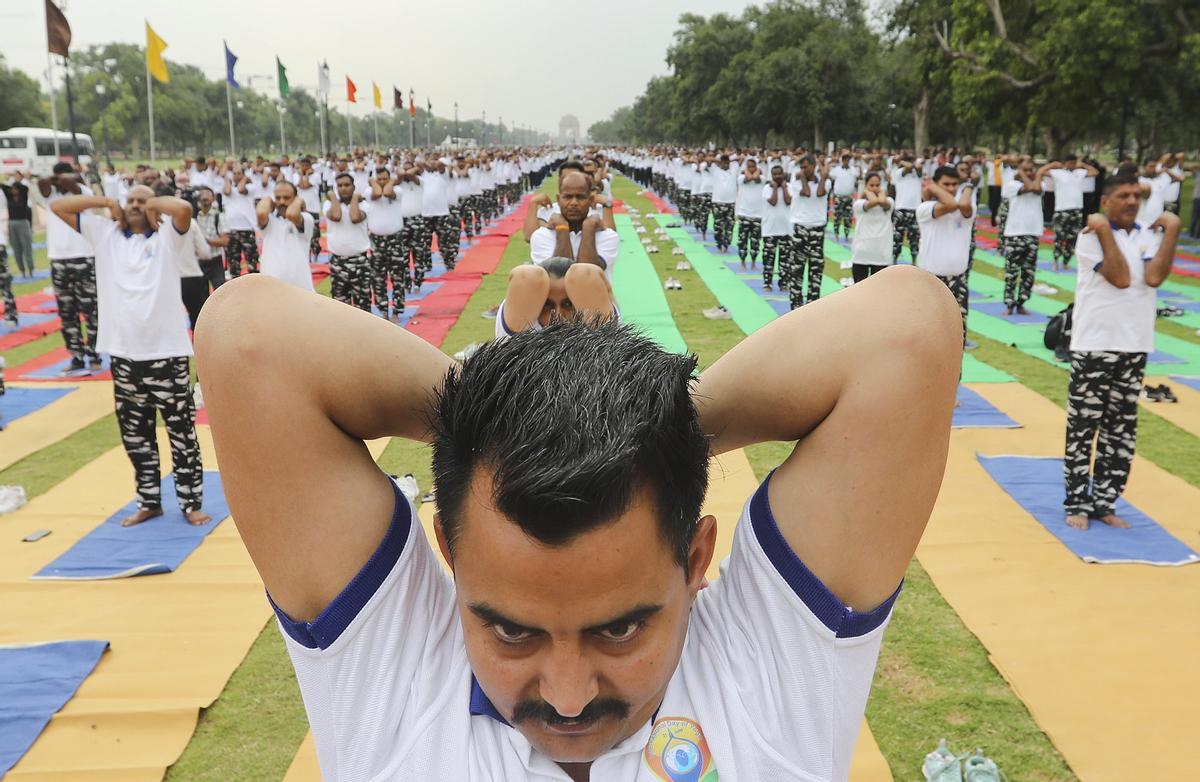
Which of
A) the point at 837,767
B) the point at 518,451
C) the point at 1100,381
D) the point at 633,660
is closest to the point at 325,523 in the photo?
the point at 518,451

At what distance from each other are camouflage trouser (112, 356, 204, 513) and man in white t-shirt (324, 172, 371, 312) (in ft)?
14.2

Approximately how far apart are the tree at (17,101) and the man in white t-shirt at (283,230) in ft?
181

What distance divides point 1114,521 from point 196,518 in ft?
18.5

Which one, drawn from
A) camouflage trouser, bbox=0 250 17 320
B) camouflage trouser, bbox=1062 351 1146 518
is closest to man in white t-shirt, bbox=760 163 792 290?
camouflage trouser, bbox=1062 351 1146 518

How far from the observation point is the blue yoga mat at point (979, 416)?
6848 millimetres

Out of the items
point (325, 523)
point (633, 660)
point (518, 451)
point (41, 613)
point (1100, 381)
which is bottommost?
point (41, 613)

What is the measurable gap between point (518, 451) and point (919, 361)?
1.82ft

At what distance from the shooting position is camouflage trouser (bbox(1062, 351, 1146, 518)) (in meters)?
4.89

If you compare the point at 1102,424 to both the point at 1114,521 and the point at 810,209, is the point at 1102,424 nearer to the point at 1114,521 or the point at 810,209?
the point at 1114,521

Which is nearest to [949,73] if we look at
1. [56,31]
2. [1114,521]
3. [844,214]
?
[844,214]

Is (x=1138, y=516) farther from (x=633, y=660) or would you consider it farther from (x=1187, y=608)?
(x=633, y=660)

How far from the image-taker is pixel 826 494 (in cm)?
119

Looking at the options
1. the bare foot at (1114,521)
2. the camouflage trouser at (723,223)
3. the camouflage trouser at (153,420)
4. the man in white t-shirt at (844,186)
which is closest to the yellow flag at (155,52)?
the camouflage trouser at (723,223)

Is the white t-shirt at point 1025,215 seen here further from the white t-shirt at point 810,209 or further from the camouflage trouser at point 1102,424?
the camouflage trouser at point 1102,424
